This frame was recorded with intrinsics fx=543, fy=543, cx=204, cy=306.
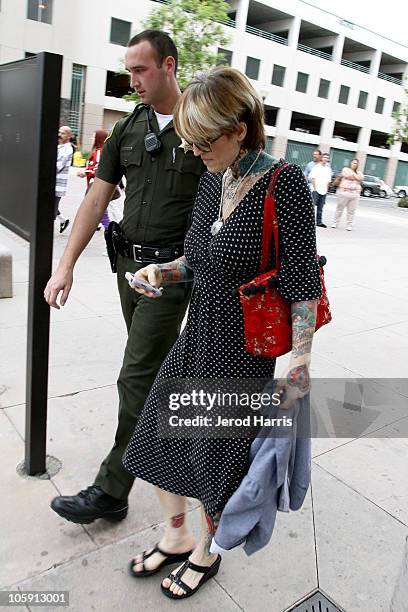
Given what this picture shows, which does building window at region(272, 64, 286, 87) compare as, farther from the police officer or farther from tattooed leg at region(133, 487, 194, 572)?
tattooed leg at region(133, 487, 194, 572)

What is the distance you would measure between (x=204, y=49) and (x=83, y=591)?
1734 cm

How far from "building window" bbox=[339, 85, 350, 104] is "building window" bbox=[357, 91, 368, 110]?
61.2 inches

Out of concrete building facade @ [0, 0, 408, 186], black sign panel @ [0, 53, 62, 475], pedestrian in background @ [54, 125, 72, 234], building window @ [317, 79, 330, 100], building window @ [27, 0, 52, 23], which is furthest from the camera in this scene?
building window @ [317, 79, 330, 100]

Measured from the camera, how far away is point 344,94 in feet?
147

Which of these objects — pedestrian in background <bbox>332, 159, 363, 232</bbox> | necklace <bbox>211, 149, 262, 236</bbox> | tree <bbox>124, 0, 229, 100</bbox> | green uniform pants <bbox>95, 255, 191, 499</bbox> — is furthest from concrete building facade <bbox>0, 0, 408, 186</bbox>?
necklace <bbox>211, 149, 262, 236</bbox>

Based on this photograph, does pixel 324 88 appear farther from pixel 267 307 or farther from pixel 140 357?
pixel 267 307

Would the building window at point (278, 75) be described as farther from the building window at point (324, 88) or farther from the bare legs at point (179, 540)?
the bare legs at point (179, 540)

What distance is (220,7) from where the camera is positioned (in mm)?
15898

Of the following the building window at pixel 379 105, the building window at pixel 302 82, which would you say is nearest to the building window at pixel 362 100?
the building window at pixel 379 105

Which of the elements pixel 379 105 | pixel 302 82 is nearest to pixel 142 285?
pixel 302 82

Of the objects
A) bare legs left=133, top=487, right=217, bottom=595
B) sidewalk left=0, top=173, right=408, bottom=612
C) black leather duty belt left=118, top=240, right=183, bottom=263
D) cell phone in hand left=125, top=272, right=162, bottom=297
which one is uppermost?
black leather duty belt left=118, top=240, right=183, bottom=263

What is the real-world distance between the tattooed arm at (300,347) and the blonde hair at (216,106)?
58cm

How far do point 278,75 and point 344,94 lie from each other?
7.49 meters

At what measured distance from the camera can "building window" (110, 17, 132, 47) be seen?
32.2 metres
